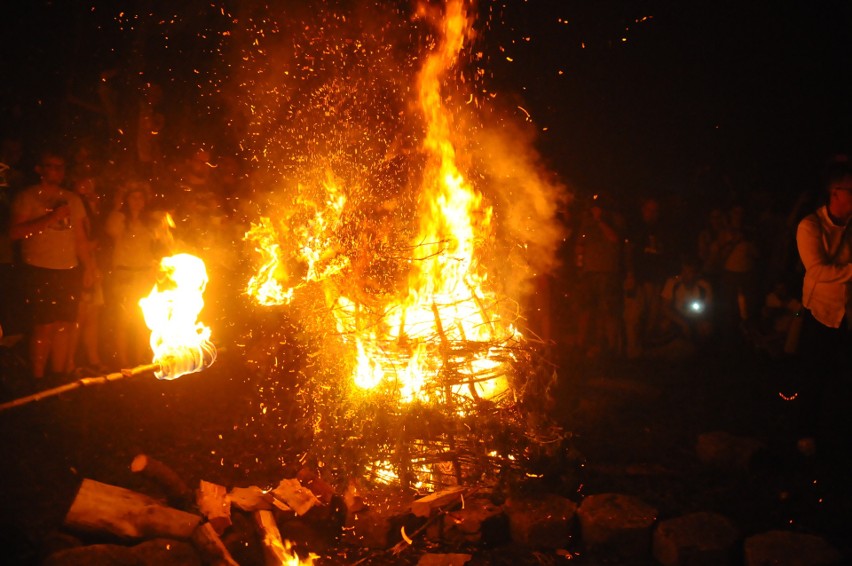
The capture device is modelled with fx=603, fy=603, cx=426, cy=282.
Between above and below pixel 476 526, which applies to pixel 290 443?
above

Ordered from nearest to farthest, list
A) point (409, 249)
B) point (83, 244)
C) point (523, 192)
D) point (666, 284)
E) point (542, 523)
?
point (542, 523), point (409, 249), point (83, 244), point (523, 192), point (666, 284)

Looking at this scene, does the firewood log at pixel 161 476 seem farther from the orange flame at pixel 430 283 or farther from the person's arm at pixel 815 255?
the person's arm at pixel 815 255

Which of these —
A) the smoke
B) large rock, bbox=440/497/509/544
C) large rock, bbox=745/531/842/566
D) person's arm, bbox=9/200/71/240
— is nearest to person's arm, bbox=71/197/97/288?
person's arm, bbox=9/200/71/240


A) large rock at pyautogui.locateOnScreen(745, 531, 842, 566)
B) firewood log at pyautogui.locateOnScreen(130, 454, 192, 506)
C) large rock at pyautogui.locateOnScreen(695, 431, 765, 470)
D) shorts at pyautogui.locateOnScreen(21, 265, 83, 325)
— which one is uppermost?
shorts at pyautogui.locateOnScreen(21, 265, 83, 325)

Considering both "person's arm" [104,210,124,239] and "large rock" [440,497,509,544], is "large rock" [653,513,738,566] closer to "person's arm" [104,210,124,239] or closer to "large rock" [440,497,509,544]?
"large rock" [440,497,509,544]

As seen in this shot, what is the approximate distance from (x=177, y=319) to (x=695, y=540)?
4588mm

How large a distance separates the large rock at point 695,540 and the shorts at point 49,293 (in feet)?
19.1

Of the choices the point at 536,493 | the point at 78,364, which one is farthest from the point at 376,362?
the point at 78,364

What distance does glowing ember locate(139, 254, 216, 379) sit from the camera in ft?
18.3

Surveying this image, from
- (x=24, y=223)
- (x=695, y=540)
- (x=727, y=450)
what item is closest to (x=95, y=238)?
(x=24, y=223)

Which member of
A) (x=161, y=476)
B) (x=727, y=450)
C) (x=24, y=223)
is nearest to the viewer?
(x=161, y=476)

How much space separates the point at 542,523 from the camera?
3.93m

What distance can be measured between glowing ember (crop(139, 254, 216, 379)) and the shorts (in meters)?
1.02

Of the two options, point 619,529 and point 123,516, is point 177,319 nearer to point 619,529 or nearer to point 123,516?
point 123,516
